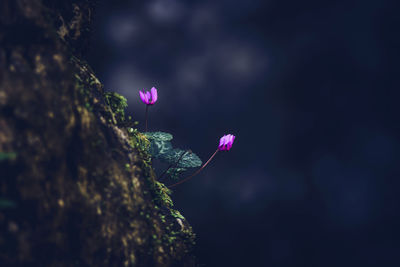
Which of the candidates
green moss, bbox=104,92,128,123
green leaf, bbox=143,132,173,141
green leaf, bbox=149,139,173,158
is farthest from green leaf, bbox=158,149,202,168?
green moss, bbox=104,92,128,123

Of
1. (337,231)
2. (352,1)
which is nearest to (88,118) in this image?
(337,231)

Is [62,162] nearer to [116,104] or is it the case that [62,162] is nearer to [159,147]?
[116,104]

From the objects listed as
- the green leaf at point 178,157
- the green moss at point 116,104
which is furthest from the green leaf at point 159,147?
the green moss at point 116,104

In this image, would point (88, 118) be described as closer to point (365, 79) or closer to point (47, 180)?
point (47, 180)

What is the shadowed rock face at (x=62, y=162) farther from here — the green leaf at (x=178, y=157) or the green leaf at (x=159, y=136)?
the green leaf at (x=178, y=157)

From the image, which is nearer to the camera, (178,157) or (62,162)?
(62,162)

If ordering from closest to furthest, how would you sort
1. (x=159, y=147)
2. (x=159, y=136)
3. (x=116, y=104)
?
(x=116, y=104), (x=159, y=136), (x=159, y=147)

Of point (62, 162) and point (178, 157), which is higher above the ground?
point (178, 157)

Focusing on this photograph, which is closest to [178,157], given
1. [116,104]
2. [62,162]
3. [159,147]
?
[159,147]
